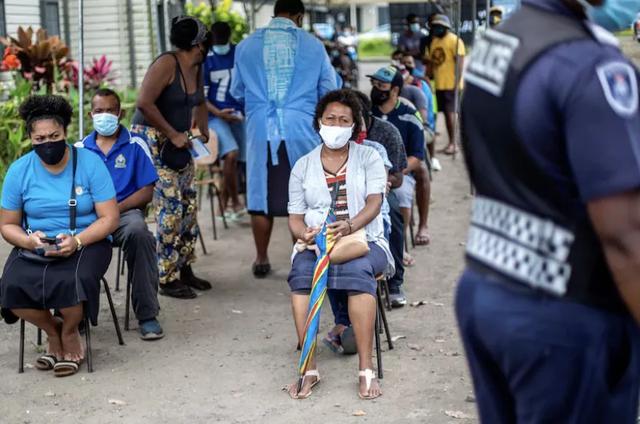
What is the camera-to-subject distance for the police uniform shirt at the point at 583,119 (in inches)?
80.6

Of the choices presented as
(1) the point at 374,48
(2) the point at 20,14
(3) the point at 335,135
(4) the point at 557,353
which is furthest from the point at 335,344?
(1) the point at 374,48

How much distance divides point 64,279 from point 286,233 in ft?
14.7

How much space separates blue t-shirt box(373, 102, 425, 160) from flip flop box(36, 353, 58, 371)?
309 cm

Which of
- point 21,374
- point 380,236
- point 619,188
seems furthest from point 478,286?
point 21,374

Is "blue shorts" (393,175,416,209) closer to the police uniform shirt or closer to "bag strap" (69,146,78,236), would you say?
"bag strap" (69,146,78,236)

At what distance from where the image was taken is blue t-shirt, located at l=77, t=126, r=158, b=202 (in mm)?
6707

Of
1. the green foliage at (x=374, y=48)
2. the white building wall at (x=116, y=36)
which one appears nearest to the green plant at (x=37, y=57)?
the white building wall at (x=116, y=36)

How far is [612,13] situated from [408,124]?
18.4 ft

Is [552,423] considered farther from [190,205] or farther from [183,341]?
[190,205]

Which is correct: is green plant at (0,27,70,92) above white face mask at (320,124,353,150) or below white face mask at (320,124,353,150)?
above

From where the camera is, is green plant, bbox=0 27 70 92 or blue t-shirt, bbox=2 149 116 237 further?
green plant, bbox=0 27 70 92

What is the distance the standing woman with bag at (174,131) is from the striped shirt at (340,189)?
1.62 metres

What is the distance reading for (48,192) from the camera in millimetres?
5887

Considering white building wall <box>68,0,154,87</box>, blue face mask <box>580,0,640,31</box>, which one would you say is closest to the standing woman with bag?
blue face mask <box>580,0,640,31</box>
